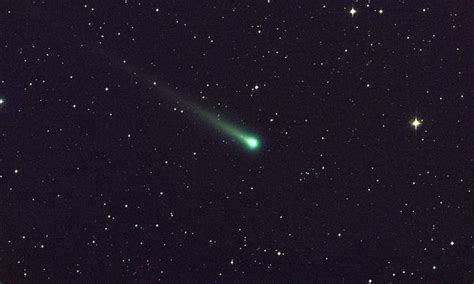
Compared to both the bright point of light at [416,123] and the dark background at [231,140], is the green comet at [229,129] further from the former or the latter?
the bright point of light at [416,123]

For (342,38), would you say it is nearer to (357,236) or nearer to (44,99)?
(357,236)

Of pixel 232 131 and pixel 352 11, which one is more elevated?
pixel 352 11

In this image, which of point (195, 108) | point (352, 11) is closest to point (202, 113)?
point (195, 108)

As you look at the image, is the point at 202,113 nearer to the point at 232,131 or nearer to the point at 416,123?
the point at 232,131

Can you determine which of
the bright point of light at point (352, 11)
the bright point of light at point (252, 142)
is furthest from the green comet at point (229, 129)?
the bright point of light at point (352, 11)

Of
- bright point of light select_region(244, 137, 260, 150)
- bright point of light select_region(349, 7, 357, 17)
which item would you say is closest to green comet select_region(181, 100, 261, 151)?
bright point of light select_region(244, 137, 260, 150)

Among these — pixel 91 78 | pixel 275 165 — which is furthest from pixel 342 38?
pixel 91 78

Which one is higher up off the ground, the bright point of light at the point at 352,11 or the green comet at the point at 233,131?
the bright point of light at the point at 352,11

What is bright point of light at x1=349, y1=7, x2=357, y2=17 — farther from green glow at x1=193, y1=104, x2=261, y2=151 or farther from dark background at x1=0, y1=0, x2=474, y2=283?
green glow at x1=193, y1=104, x2=261, y2=151

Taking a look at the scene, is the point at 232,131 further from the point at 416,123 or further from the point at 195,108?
the point at 416,123
